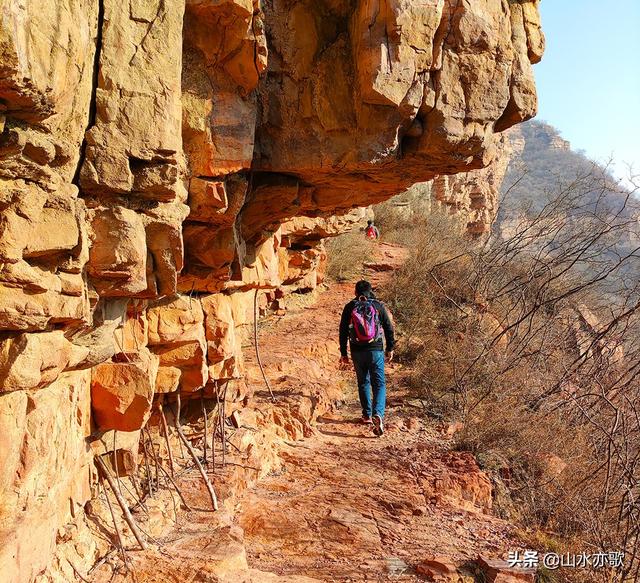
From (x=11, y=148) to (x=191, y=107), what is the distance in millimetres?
1625

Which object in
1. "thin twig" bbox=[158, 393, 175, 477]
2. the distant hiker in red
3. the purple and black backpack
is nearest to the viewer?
"thin twig" bbox=[158, 393, 175, 477]

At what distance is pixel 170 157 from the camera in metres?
3.25

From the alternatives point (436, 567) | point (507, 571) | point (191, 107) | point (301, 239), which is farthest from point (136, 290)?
point (301, 239)

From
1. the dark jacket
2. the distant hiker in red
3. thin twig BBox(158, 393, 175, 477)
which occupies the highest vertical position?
the distant hiker in red

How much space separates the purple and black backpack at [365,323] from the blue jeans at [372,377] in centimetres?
17

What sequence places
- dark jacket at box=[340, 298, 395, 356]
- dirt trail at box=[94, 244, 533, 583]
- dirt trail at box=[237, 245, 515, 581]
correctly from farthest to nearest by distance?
dark jacket at box=[340, 298, 395, 356] < dirt trail at box=[237, 245, 515, 581] < dirt trail at box=[94, 244, 533, 583]

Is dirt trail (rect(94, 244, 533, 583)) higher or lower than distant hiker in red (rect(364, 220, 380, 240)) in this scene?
lower

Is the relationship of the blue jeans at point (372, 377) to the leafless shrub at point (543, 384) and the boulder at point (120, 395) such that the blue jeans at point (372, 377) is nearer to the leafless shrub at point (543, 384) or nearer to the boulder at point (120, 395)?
the leafless shrub at point (543, 384)

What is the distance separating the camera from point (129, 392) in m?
3.51

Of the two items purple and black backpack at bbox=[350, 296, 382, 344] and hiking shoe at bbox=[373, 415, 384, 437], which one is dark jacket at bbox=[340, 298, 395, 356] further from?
hiking shoe at bbox=[373, 415, 384, 437]

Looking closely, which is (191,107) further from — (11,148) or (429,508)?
(429,508)

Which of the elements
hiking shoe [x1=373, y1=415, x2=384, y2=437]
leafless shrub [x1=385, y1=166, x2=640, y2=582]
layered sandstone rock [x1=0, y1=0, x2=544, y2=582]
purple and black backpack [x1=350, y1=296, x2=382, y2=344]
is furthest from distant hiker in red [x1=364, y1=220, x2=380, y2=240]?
layered sandstone rock [x1=0, y1=0, x2=544, y2=582]

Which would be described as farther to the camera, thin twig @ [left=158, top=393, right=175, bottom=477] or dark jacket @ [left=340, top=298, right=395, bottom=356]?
dark jacket @ [left=340, top=298, right=395, bottom=356]

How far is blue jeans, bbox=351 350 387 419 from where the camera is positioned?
6.71 metres
